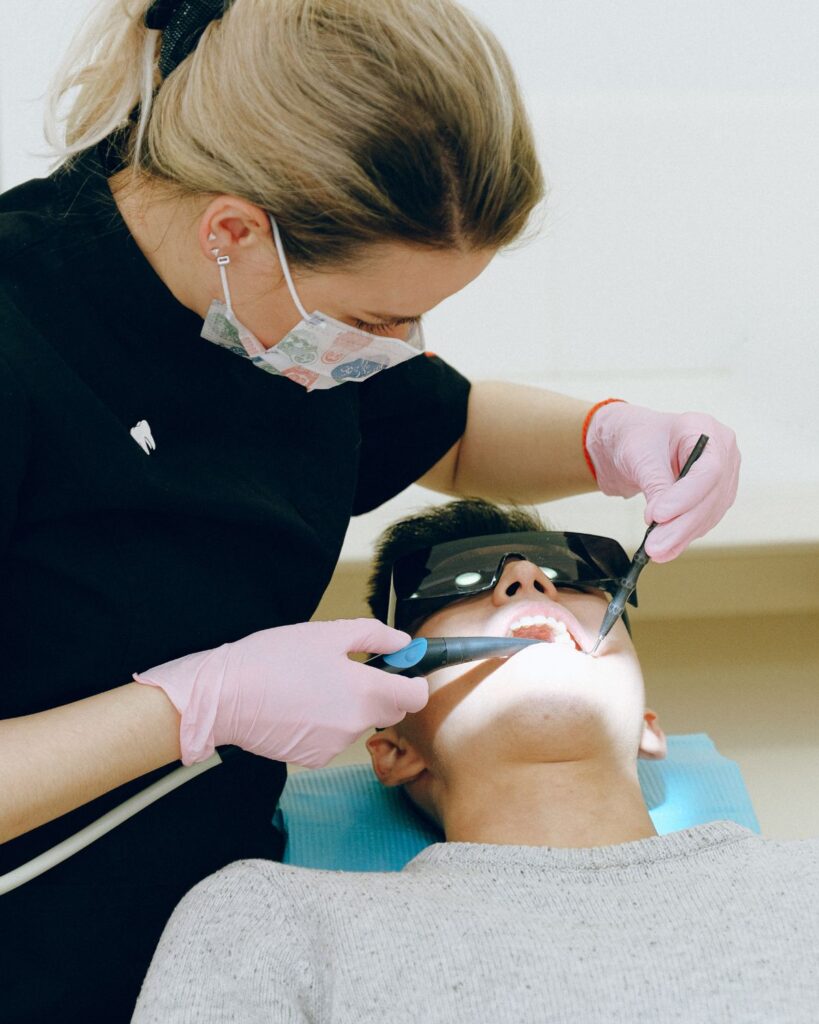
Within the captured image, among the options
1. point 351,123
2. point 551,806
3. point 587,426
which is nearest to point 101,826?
point 551,806

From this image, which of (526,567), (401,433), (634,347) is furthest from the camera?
(634,347)

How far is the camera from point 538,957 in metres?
1.19

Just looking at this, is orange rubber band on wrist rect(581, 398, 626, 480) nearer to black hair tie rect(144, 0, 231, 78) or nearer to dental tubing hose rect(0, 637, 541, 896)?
dental tubing hose rect(0, 637, 541, 896)

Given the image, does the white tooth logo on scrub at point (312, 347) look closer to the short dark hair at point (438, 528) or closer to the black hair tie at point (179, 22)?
the black hair tie at point (179, 22)

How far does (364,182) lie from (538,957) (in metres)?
0.85

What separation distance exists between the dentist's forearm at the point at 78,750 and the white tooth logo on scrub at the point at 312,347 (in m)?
0.41

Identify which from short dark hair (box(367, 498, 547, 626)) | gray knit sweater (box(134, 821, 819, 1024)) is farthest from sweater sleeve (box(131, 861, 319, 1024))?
short dark hair (box(367, 498, 547, 626))

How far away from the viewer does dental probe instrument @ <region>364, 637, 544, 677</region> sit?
1389 mm

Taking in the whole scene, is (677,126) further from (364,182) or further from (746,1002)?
(746,1002)

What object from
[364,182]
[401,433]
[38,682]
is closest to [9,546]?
[38,682]

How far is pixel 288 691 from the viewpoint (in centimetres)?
129

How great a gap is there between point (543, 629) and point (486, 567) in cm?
13

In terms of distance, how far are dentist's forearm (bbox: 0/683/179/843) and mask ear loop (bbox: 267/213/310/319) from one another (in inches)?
18.3

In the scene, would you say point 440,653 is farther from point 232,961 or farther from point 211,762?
point 232,961
